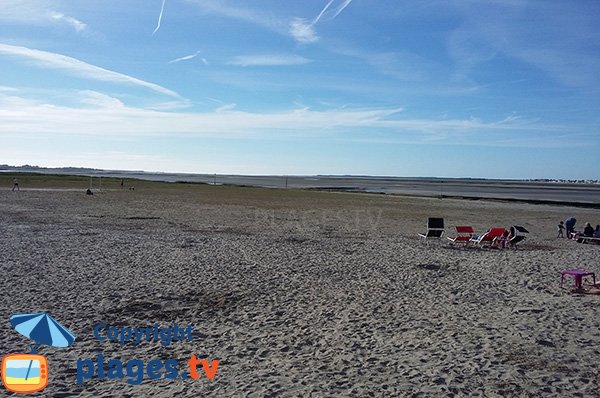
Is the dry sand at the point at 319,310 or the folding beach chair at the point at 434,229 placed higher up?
the folding beach chair at the point at 434,229

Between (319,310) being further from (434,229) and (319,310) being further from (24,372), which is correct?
(434,229)

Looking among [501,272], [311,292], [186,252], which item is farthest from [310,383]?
[186,252]

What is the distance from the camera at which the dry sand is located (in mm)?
5812

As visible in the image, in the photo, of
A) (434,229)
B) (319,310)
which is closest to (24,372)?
(319,310)

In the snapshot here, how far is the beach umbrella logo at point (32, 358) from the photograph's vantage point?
18.4 ft

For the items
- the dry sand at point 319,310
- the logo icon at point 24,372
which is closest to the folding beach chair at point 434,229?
the dry sand at point 319,310

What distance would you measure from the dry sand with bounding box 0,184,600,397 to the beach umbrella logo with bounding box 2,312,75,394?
130mm

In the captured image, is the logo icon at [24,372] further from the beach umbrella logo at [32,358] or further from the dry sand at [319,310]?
the dry sand at [319,310]

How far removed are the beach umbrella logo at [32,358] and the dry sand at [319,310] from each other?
130 mm

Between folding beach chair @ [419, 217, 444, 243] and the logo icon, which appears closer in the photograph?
the logo icon

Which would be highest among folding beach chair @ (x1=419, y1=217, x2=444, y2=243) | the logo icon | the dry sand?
folding beach chair @ (x1=419, y1=217, x2=444, y2=243)

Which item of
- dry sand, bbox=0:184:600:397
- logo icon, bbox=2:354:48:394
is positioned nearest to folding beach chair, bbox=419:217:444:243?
dry sand, bbox=0:184:600:397

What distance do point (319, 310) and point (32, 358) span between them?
172 inches

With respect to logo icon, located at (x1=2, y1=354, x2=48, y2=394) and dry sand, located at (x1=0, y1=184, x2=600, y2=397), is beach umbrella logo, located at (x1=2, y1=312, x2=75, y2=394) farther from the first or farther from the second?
dry sand, located at (x1=0, y1=184, x2=600, y2=397)
